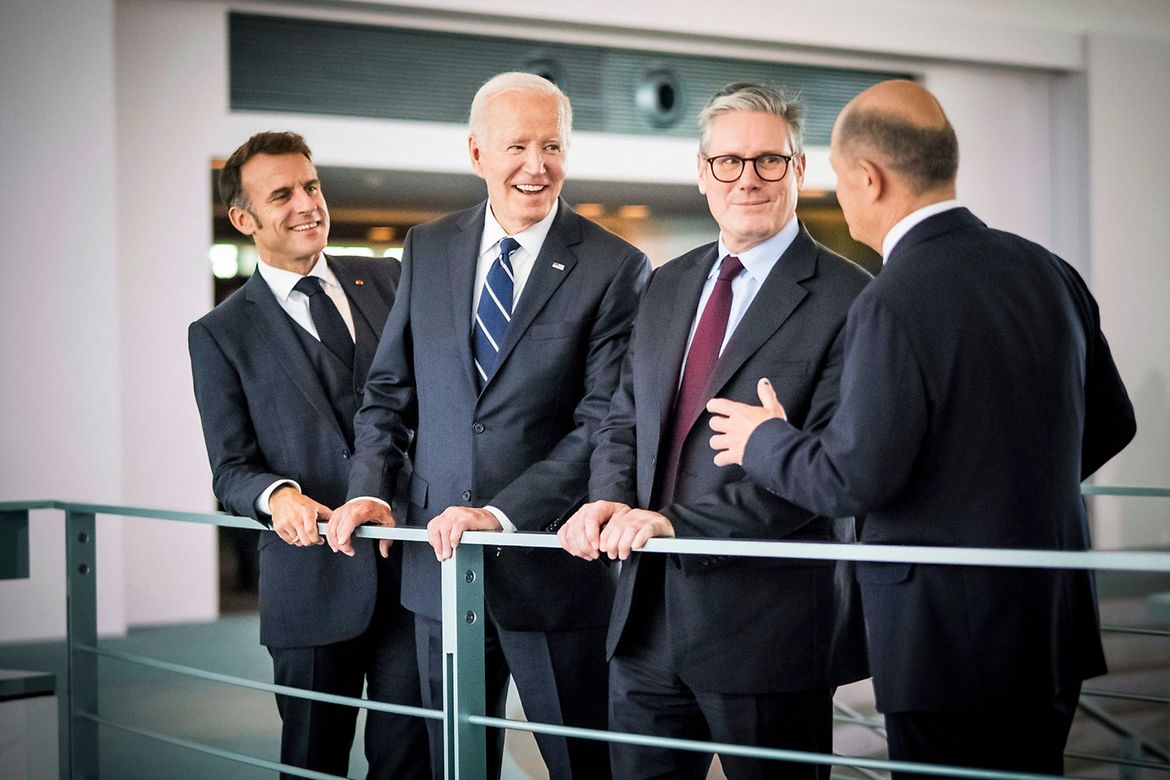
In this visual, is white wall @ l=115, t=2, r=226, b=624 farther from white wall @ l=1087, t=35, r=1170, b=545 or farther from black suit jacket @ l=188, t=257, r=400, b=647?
white wall @ l=1087, t=35, r=1170, b=545

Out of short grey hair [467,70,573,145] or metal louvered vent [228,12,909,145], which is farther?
metal louvered vent [228,12,909,145]

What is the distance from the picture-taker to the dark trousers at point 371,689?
8.38 ft

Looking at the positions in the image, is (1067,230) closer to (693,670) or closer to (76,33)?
(76,33)

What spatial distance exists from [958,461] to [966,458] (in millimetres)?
11

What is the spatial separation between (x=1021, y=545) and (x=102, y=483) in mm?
5157

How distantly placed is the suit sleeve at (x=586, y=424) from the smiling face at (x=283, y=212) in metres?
0.74

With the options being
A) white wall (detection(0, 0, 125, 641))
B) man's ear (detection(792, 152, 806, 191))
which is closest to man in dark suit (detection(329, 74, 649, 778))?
man's ear (detection(792, 152, 806, 191))

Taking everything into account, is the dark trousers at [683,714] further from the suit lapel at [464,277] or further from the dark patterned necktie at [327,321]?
the dark patterned necktie at [327,321]

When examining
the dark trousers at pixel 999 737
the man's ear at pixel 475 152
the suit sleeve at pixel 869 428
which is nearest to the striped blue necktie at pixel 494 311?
the man's ear at pixel 475 152

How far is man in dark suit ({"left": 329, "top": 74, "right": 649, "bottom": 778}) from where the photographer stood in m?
2.30

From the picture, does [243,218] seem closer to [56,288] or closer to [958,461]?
[958,461]

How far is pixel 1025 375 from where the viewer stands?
1.65 metres

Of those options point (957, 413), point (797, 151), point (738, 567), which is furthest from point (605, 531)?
point (797, 151)

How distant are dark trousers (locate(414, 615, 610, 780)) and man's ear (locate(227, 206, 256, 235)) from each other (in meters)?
0.98
